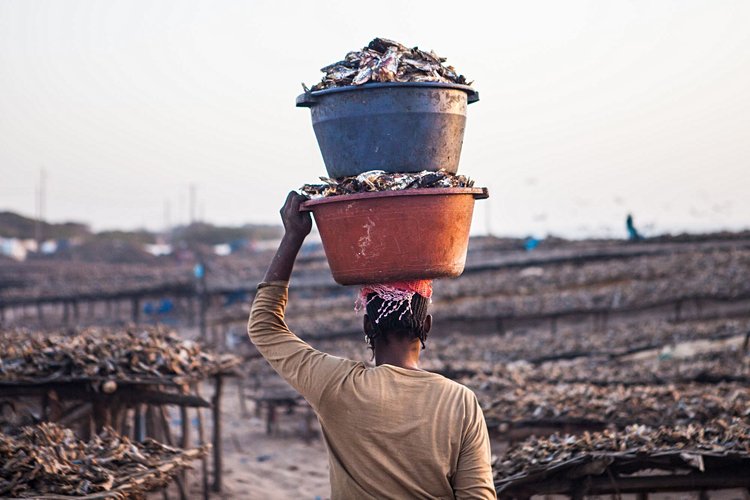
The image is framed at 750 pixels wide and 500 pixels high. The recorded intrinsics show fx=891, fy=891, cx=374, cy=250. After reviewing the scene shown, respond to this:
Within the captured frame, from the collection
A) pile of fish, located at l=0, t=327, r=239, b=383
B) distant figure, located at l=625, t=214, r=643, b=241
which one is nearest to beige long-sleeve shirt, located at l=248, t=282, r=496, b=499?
pile of fish, located at l=0, t=327, r=239, b=383

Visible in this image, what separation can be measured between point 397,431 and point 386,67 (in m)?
1.37

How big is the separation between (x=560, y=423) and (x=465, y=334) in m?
17.2

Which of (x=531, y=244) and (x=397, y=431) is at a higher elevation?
(x=531, y=244)

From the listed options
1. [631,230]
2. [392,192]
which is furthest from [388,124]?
[631,230]

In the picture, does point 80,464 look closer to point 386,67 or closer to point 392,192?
point 392,192

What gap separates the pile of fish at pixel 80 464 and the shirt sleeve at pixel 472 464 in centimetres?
277

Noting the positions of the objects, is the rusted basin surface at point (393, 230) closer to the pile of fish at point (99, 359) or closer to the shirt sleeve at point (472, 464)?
the shirt sleeve at point (472, 464)

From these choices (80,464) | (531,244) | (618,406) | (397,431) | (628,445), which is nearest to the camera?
(397,431)

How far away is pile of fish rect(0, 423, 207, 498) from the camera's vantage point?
207 inches

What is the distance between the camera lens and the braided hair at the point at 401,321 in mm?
3314

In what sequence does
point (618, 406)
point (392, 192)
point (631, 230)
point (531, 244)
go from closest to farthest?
point (392, 192)
point (618, 406)
point (631, 230)
point (531, 244)

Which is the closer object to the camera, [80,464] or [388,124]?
[388,124]

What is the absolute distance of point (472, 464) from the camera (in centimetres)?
321

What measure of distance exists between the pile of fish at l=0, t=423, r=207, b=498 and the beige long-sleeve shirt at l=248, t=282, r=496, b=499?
2530 mm
